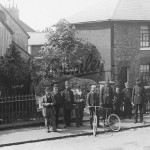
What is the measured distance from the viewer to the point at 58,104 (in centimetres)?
1271

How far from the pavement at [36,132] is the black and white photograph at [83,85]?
0.03 m

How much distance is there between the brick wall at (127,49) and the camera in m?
23.4

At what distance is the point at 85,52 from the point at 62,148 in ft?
48.1

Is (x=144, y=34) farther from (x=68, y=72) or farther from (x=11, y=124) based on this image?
(x=11, y=124)

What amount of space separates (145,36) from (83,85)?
9060mm

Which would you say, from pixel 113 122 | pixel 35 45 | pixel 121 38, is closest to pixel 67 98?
pixel 113 122

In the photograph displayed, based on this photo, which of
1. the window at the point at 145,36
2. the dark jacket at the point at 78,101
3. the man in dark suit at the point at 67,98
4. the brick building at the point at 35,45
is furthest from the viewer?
the brick building at the point at 35,45

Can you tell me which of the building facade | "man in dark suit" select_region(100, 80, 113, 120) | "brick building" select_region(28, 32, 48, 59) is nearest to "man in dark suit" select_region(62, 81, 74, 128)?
"man in dark suit" select_region(100, 80, 113, 120)

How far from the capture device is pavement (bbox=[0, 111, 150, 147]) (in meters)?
10.8

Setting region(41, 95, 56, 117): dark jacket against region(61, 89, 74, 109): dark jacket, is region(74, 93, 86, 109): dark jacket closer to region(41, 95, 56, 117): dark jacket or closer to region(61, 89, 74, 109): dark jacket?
region(61, 89, 74, 109): dark jacket

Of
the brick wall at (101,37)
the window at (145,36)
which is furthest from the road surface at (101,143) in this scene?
the window at (145,36)

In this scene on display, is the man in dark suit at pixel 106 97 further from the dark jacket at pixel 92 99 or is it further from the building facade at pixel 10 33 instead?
the building facade at pixel 10 33

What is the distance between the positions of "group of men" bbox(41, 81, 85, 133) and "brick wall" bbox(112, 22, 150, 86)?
10222 mm

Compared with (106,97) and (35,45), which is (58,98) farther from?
(35,45)
